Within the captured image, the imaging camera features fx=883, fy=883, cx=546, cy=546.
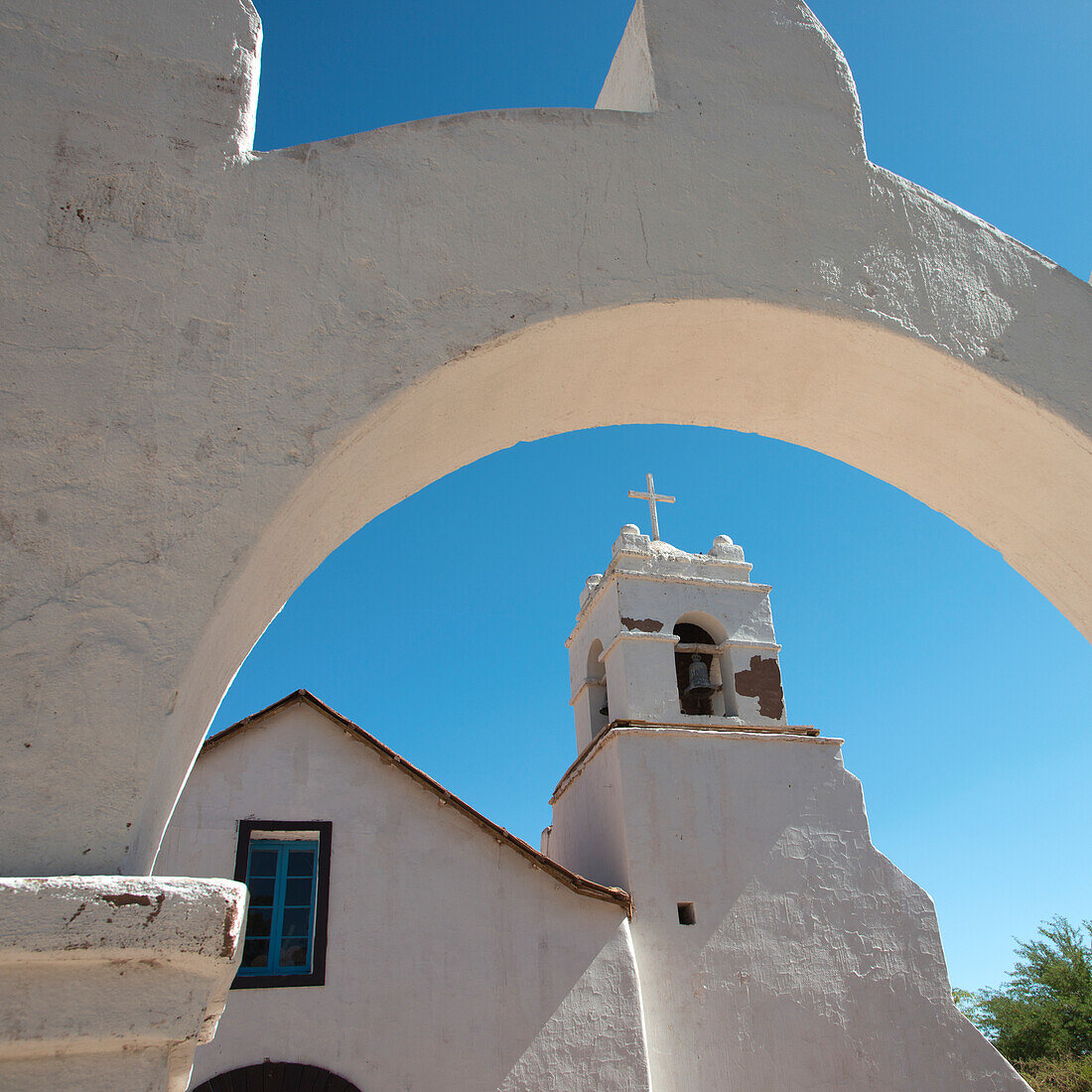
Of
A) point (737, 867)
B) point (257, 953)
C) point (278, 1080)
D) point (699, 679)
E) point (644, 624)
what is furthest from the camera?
point (699, 679)

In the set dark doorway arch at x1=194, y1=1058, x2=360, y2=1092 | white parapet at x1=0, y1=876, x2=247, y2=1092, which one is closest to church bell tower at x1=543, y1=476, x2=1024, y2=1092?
dark doorway arch at x1=194, y1=1058, x2=360, y2=1092

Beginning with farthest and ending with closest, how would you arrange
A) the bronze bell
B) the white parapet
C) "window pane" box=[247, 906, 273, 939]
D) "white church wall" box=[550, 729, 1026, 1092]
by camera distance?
1. the bronze bell
2. "white church wall" box=[550, 729, 1026, 1092]
3. "window pane" box=[247, 906, 273, 939]
4. the white parapet

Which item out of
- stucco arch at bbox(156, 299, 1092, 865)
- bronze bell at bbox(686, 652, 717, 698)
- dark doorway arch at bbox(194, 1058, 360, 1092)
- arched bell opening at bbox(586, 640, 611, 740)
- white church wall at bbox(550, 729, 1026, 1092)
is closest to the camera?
stucco arch at bbox(156, 299, 1092, 865)

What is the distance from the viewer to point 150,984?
108 centimetres

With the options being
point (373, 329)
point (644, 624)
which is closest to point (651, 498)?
point (644, 624)

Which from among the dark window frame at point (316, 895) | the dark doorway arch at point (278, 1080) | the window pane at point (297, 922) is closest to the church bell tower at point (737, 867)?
the dark doorway arch at point (278, 1080)

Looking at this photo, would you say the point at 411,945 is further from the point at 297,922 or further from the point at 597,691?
the point at 597,691

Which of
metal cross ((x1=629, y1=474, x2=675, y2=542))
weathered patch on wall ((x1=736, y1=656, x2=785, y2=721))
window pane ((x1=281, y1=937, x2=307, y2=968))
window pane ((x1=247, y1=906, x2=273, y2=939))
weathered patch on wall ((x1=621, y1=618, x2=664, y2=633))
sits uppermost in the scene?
metal cross ((x1=629, y1=474, x2=675, y2=542))

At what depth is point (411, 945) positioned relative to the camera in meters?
7.21

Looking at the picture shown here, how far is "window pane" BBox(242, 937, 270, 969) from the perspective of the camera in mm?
6969

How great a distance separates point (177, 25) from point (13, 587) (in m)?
1.19

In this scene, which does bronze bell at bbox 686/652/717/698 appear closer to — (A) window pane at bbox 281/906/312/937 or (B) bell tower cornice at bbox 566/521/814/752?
(B) bell tower cornice at bbox 566/521/814/752

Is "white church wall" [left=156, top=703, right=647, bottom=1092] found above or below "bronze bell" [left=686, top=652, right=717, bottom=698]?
below

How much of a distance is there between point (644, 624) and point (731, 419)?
7.59 meters
